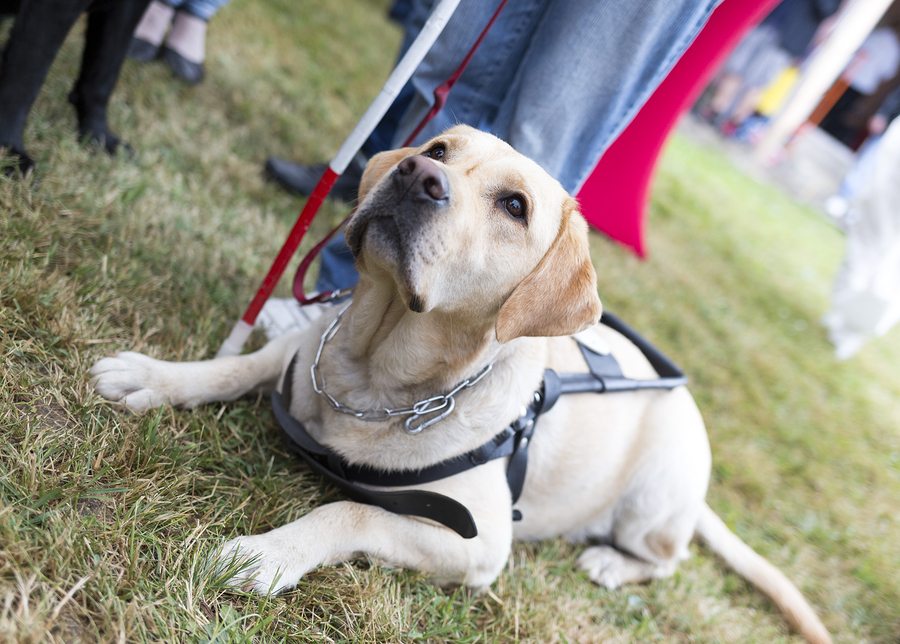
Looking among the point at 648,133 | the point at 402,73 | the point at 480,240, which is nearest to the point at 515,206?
the point at 480,240

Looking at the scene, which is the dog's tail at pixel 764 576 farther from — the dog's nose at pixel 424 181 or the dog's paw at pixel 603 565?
the dog's nose at pixel 424 181

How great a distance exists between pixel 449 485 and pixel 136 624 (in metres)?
1.11

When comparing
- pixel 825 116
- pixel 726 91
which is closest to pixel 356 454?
pixel 726 91

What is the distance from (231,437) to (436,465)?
791 mm

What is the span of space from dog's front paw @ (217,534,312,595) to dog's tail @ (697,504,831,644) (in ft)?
8.05

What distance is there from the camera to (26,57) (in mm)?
2906

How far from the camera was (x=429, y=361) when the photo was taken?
2438 millimetres

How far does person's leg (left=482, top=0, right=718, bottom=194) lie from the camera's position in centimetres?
295

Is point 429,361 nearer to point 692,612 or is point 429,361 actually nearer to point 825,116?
point 692,612

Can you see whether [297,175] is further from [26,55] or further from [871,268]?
[871,268]

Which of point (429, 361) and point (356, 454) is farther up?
point (429, 361)

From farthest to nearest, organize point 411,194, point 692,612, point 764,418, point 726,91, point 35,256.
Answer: point 726,91
point 764,418
point 692,612
point 35,256
point 411,194

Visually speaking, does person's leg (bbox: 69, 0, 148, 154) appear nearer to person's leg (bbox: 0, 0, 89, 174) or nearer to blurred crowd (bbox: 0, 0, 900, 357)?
blurred crowd (bbox: 0, 0, 900, 357)

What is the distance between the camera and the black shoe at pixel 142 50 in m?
4.77
